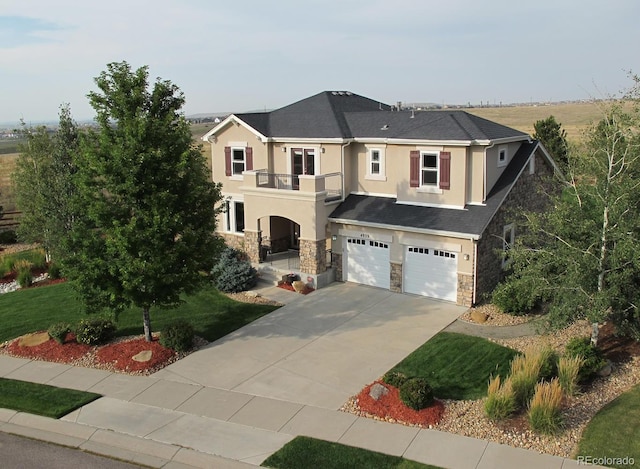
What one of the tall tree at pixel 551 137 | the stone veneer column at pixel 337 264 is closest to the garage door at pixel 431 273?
the stone veneer column at pixel 337 264

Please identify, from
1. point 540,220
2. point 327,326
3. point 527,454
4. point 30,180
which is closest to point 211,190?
point 327,326

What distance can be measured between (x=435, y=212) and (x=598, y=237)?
739 centimetres

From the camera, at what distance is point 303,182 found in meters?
22.1

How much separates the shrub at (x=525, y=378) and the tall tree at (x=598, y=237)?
5.19 feet

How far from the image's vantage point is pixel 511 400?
11.6m

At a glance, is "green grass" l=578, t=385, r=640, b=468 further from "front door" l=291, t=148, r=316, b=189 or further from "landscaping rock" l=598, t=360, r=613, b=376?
"front door" l=291, t=148, r=316, b=189

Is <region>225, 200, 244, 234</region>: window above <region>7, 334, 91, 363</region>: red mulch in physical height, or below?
above

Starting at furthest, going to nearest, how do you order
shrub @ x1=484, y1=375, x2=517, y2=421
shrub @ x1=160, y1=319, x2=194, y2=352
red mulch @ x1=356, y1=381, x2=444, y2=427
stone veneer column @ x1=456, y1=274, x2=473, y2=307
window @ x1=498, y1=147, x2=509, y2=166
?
window @ x1=498, y1=147, x2=509, y2=166, stone veneer column @ x1=456, y1=274, x2=473, y2=307, shrub @ x1=160, y1=319, x2=194, y2=352, red mulch @ x1=356, y1=381, x2=444, y2=427, shrub @ x1=484, y1=375, x2=517, y2=421

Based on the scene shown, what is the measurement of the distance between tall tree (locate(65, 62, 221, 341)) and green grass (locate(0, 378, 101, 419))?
2430 millimetres

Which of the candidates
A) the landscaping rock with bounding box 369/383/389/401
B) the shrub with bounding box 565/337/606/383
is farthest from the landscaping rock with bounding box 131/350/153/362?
the shrub with bounding box 565/337/606/383

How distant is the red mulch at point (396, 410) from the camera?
12.1 m

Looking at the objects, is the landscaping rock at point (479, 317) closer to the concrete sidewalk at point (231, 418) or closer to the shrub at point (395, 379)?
the concrete sidewalk at point (231, 418)

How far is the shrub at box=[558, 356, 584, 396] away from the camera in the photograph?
Answer: 502 inches

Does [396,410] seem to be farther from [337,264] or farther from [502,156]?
[502,156]
